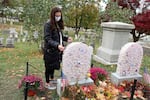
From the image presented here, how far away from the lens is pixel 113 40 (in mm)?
7781

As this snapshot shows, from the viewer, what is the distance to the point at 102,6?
1709cm

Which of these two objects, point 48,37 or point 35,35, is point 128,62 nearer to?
point 48,37

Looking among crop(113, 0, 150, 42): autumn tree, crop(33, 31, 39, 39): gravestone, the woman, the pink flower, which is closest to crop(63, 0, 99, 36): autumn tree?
crop(113, 0, 150, 42): autumn tree

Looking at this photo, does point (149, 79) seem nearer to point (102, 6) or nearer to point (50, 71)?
point (50, 71)

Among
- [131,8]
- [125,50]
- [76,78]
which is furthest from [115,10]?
[76,78]

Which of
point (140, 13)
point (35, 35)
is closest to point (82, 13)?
point (140, 13)

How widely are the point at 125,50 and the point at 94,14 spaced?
1466cm

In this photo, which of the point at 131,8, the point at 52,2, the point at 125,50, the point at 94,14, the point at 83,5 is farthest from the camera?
the point at 94,14

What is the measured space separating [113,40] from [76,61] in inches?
142

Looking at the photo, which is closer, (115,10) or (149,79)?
(149,79)

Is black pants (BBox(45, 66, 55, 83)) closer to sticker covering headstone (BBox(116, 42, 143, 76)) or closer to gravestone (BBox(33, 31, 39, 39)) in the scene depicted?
sticker covering headstone (BBox(116, 42, 143, 76))

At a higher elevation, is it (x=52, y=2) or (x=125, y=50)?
(x=52, y=2)

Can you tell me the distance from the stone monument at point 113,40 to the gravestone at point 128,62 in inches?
86.6

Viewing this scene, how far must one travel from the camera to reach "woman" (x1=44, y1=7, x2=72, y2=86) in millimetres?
4301
